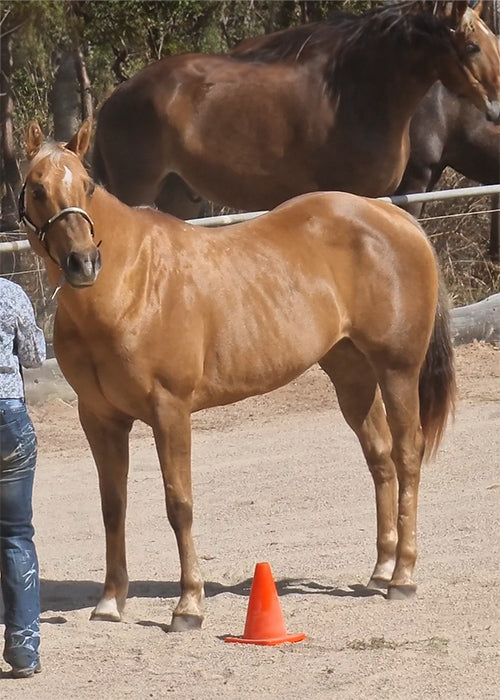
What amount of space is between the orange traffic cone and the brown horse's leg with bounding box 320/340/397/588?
101 centimetres

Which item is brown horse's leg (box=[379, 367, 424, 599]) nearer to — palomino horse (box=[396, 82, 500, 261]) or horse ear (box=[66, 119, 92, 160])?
horse ear (box=[66, 119, 92, 160])

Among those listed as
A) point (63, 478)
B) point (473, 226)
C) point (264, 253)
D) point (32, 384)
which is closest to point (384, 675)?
point (264, 253)

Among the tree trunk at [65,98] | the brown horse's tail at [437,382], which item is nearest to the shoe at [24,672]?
the brown horse's tail at [437,382]

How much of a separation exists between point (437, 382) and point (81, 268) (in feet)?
6.36

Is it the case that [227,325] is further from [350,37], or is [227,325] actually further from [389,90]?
[350,37]

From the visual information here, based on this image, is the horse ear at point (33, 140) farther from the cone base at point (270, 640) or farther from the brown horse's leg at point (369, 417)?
the cone base at point (270, 640)

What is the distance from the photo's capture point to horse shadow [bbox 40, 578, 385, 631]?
5.30m

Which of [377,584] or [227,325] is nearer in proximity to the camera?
[227,325]

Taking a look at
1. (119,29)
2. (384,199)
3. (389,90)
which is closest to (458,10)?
(389,90)

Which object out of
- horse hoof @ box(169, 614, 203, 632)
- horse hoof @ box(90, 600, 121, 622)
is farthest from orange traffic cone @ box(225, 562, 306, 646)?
horse hoof @ box(90, 600, 121, 622)

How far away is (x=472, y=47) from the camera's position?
7785 millimetres

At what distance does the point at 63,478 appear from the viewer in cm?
730

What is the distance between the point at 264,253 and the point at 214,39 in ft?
28.7

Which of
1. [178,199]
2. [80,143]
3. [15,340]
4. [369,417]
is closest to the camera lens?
[15,340]
